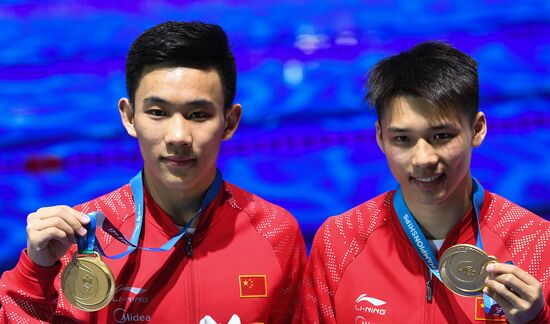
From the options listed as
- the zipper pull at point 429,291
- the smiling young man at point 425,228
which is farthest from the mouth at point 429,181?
the zipper pull at point 429,291

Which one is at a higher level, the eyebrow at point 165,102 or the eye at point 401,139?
the eyebrow at point 165,102

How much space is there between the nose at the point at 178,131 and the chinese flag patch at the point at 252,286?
0.50 meters

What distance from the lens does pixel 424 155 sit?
2.48 m

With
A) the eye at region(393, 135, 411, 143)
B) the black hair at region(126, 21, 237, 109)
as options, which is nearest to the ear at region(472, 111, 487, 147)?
the eye at region(393, 135, 411, 143)

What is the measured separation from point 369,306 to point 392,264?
15cm

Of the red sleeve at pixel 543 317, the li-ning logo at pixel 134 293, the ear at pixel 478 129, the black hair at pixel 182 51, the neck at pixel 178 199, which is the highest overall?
the black hair at pixel 182 51

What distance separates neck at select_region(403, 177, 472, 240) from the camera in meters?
2.65

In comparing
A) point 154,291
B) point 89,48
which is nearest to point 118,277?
point 154,291

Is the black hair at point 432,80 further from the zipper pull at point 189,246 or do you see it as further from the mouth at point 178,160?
the zipper pull at point 189,246

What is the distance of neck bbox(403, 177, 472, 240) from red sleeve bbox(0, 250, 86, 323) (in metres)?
1.15

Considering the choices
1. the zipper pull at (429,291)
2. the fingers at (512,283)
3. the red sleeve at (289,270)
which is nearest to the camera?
the fingers at (512,283)

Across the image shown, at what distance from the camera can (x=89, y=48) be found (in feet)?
13.6

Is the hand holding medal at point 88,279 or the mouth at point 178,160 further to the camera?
the mouth at point 178,160

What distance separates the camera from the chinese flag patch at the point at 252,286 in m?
2.71
